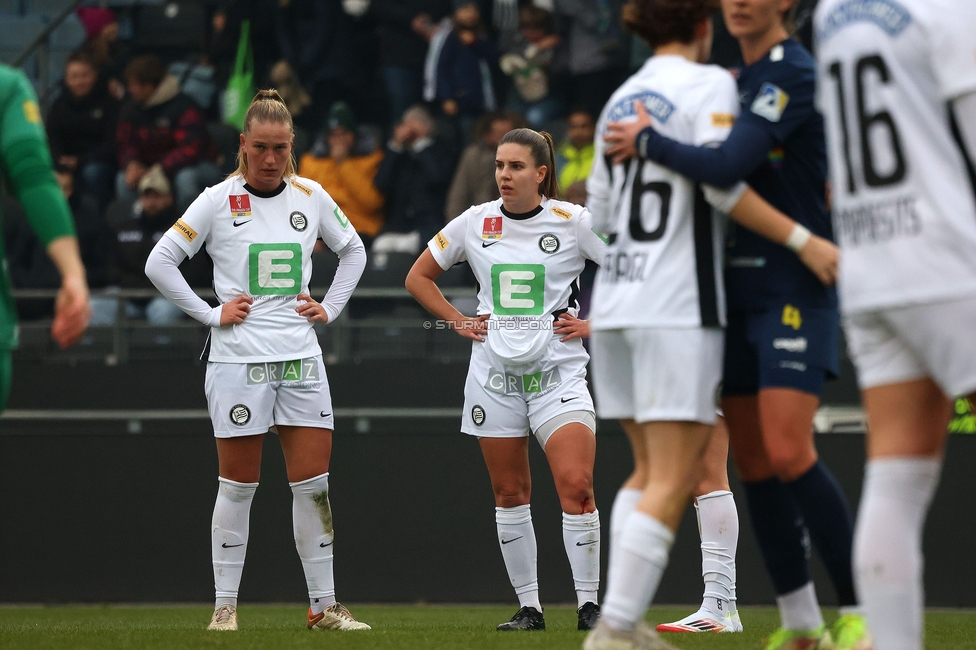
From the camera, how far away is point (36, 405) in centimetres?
889

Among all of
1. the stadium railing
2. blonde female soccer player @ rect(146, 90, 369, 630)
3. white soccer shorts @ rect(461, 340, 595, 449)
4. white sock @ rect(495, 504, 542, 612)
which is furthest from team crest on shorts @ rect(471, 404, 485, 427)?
the stadium railing

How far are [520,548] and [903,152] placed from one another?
3.53 metres

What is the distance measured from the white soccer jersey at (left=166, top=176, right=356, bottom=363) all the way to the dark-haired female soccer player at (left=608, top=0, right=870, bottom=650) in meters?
2.58

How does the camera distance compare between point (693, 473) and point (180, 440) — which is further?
point (180, 440)

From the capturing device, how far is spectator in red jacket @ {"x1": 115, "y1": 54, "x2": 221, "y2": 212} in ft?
37.2

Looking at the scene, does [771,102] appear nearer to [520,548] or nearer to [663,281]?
[663,281]

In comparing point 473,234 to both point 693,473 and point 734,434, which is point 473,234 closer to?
point 734,434

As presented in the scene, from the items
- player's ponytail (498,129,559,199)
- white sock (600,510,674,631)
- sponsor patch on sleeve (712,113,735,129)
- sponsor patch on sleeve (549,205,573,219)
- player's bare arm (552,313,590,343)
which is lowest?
white sock (600,510,674,631)

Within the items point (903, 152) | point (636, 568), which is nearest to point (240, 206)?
point (636, 568)

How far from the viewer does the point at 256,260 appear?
5.91 meters

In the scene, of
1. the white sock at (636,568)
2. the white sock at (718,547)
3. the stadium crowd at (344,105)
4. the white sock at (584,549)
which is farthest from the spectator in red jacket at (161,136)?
the white sock at (636,568)

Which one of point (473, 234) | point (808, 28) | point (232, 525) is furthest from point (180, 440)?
point (808, 28)

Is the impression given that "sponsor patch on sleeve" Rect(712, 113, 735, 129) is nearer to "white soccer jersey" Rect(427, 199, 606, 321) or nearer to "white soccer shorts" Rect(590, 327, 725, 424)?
"white soccer shorts" Rect(590, 327, 725, 424)

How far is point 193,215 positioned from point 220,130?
6280 mm
